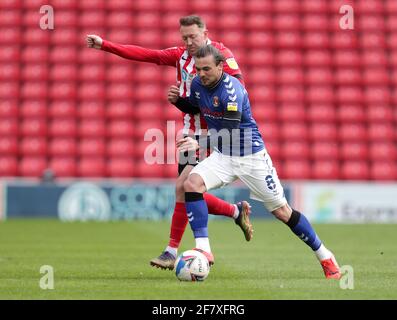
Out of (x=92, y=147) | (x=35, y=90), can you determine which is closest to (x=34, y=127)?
(x=35, y=90)

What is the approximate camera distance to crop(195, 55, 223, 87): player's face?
21.8ft

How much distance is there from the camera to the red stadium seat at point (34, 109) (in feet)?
65.4

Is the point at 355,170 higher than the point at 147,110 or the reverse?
the reverse

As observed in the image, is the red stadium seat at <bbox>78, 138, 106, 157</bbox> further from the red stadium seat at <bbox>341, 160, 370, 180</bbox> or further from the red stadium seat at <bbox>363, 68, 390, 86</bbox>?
the red stadium seat at <bbox>363, 68, 390, 86</bbox>

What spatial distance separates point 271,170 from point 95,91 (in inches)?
538

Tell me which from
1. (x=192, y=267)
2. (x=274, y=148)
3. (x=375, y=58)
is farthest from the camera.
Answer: (x=375, y=58)

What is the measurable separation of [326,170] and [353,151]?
0.84m

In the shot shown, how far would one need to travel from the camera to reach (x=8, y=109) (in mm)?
19891

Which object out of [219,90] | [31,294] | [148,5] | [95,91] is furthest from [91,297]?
[148,5]

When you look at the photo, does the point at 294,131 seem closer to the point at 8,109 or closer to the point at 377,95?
the point at 377,95

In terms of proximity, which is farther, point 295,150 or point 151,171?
point 295,150

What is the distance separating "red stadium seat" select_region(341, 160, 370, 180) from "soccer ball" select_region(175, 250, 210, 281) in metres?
13.4

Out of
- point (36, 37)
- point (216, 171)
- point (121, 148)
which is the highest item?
point (36, 37)
